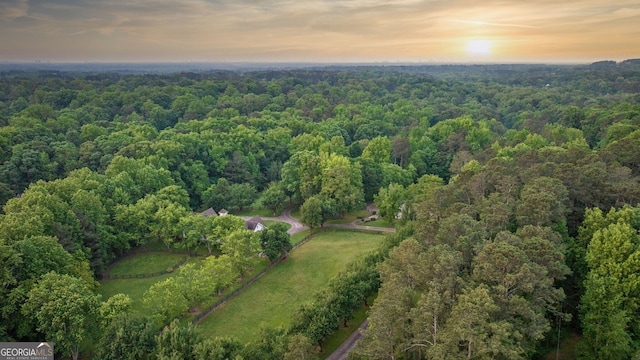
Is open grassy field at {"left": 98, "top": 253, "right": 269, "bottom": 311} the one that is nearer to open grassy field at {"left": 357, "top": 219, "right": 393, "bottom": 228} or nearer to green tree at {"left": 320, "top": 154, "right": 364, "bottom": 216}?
green tree at {"left": 320, "top": 154, "right": 364, "bottom": 216}

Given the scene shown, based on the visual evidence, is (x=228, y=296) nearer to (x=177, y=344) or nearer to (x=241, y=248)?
(x=241, y=248)

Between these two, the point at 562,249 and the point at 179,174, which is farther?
the point at 179,174

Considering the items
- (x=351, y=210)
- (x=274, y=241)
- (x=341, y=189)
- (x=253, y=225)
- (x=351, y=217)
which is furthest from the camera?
(x=351, y=217)

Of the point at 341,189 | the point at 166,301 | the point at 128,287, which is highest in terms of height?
the point at 341,189

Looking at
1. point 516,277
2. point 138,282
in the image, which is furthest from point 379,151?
point 516,277

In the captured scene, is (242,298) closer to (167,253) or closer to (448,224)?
(167,253)

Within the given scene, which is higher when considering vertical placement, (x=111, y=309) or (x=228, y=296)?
(x=111, y=309)

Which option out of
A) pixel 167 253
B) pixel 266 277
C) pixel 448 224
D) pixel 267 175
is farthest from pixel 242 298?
pixel 267 175
